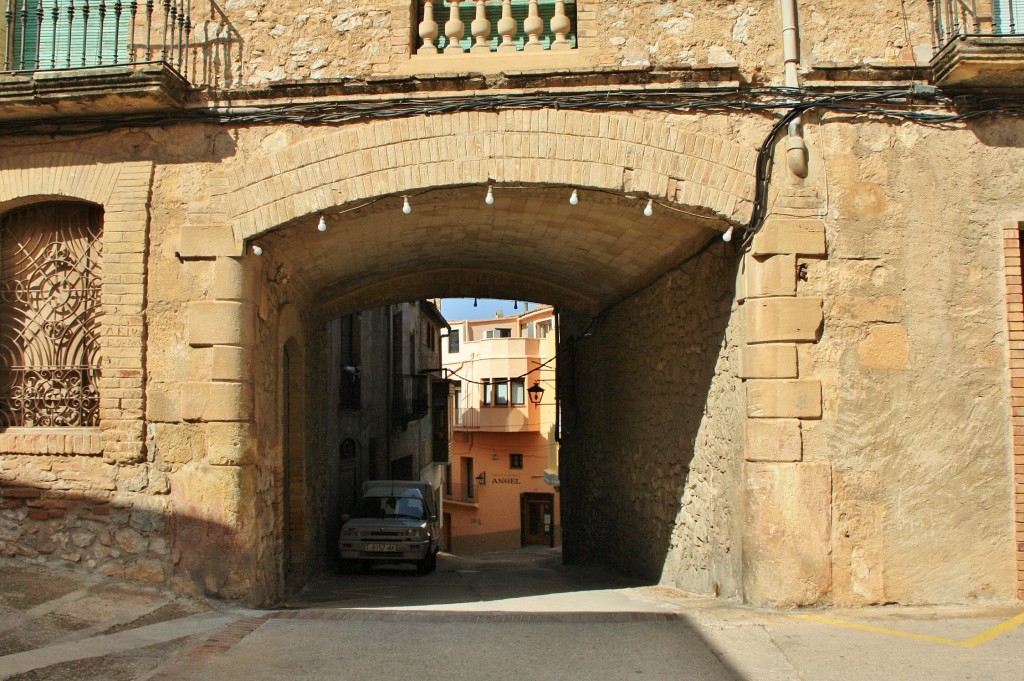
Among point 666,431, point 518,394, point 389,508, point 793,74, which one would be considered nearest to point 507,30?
point 793,74

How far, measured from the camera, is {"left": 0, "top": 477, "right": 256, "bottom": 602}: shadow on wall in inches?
245

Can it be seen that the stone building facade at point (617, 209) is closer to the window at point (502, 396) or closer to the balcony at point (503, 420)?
the balcony at point (503, 420)

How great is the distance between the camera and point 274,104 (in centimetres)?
654

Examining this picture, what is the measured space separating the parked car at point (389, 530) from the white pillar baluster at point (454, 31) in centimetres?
762

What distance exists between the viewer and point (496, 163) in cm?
637

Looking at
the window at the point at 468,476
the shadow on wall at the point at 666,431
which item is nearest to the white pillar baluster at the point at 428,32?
the shadow on wall at the point at 666,431

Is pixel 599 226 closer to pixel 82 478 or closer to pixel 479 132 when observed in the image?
pixel 479 132

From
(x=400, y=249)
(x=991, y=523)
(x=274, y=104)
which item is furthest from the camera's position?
(x=400, y=249)

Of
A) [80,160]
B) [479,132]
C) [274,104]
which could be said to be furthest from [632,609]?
[80,160]

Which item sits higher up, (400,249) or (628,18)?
(628,18)

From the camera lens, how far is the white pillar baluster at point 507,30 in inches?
261

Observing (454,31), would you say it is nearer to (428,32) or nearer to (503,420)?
(428,32)

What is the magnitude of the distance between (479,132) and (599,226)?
5.50 feet

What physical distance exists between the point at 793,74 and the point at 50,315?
20.4ft
